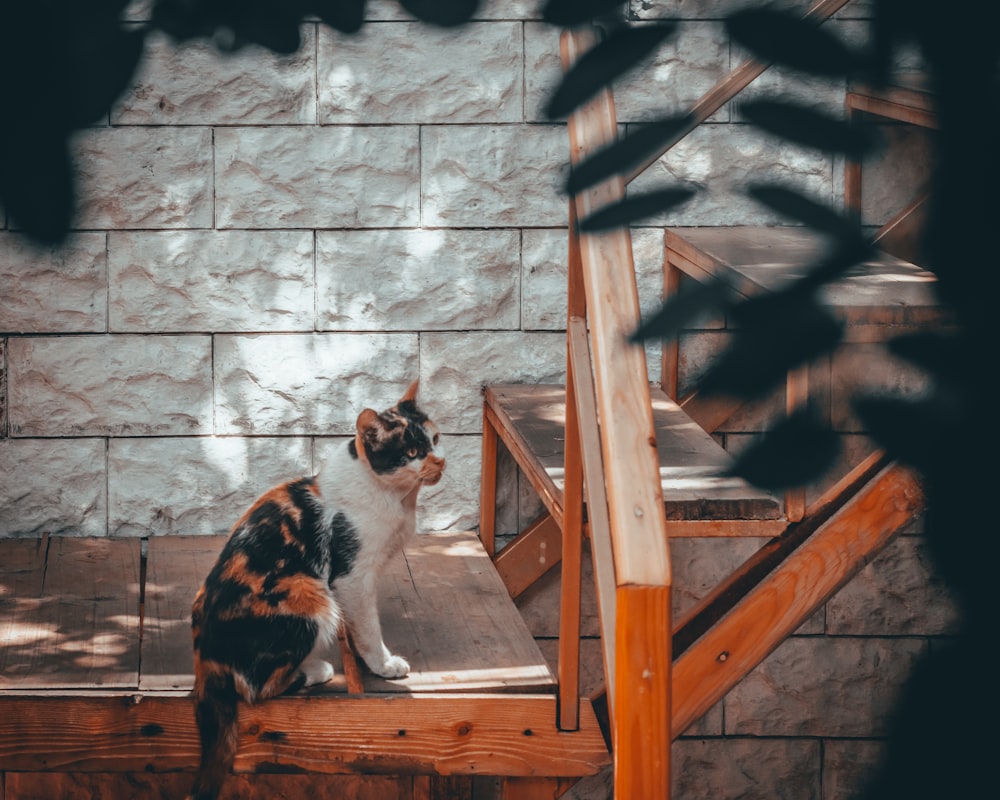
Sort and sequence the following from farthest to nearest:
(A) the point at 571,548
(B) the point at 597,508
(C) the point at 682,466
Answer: (C) the point at 682,466 < (A) the point at 571,548 < (B) the point at 597,508

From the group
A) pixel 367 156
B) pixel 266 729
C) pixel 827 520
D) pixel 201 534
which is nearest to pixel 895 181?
pixel 827 520

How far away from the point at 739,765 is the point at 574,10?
12.5ft

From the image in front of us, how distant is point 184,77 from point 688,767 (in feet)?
8.75

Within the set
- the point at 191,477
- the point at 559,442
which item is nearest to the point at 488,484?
the point at 559,442

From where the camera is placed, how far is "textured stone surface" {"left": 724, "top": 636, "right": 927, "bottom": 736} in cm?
396

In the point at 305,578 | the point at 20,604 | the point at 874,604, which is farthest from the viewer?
the point at 874,604

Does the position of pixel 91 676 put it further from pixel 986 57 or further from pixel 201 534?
pixel 986 57

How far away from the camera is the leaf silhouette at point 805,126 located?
54 cm

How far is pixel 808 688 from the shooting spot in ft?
13.1

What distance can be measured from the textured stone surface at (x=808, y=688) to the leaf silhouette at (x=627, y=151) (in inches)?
140

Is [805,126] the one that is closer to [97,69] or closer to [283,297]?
[97,69]

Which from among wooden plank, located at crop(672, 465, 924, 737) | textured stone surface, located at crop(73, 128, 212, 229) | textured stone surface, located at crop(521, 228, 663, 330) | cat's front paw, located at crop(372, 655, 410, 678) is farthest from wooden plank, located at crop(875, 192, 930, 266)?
textured stone surface, located at crop(73, 128, 212, 229)

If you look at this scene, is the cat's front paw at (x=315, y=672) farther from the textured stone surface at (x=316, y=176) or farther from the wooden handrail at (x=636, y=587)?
the textured stone surface at (x=316, y=176)

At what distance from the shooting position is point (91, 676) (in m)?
2.70
